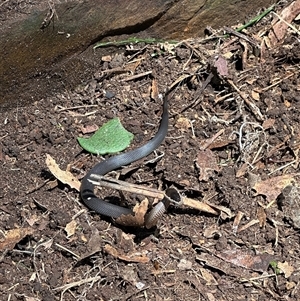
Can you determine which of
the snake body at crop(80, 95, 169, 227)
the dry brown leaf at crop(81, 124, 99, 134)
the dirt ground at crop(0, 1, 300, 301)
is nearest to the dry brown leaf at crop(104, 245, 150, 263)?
the dirt ground at crop(0, 1, 300, 301)

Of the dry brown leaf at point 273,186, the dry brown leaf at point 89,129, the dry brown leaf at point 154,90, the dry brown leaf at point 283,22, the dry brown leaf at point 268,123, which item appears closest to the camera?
the dry brown leaf at point 273,186

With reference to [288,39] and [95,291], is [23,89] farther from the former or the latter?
[288,39]

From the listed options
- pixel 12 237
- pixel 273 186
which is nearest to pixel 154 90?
pixel 273 186

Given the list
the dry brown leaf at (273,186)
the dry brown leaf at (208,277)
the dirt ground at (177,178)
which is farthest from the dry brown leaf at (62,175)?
the dry brown leaf at (273,186)

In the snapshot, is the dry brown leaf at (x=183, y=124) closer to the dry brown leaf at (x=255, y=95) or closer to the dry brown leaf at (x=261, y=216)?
the dry brown leaf at (x=255, y=95)

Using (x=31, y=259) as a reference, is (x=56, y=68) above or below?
above

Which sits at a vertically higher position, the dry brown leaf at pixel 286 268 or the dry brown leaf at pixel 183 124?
the dry brown leaf at pixel 183 124

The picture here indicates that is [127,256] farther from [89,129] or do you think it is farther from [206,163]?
[89,129]

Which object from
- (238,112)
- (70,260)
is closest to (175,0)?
(238,112)
